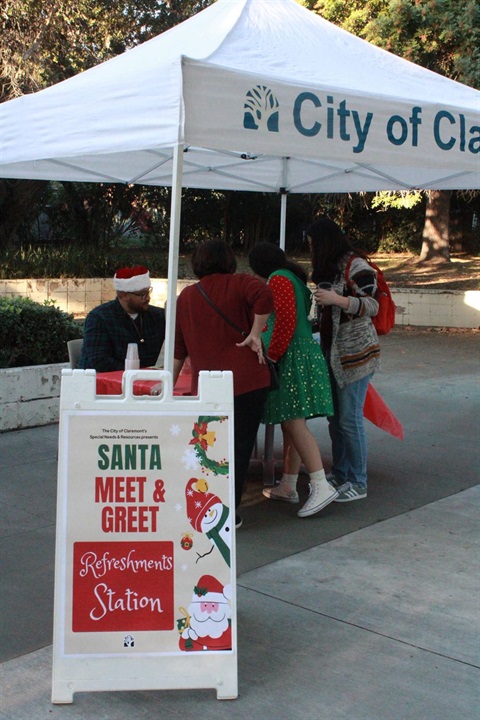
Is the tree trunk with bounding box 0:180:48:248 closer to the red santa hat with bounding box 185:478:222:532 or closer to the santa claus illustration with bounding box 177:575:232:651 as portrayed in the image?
the red santa hat with bounding box 185:478:222:532

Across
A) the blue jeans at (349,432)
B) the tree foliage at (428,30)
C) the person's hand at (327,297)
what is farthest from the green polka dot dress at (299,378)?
the tree foliage at (428,30)

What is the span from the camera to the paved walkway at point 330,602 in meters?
3.11

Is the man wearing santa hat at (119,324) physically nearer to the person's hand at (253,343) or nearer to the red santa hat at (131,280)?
the red santa hat at (131,280)

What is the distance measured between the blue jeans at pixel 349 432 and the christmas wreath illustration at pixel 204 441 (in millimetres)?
2299

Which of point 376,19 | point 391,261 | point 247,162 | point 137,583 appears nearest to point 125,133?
point 137,583

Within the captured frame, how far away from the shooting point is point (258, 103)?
4117mm

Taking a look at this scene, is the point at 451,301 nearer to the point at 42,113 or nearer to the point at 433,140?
the point at 433,140

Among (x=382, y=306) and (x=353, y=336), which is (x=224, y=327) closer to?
(x=353, y=336)

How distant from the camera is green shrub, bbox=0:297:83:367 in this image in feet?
24.6

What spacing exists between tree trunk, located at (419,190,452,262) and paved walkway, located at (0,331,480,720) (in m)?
13.8

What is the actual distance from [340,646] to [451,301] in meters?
11.7

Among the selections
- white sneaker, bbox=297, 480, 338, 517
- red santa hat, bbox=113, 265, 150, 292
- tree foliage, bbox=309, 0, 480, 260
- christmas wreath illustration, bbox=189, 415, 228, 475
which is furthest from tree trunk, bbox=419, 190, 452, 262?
christmas wreath illustration, bbox=189, 415, 228, 475

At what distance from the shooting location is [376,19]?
Result: 1550cm

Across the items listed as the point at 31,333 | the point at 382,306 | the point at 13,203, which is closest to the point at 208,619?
the point at 382,306
